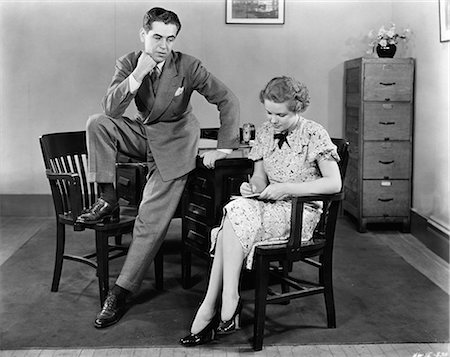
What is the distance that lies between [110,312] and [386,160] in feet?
10.0

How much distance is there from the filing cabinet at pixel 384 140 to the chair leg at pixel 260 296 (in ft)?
9.09

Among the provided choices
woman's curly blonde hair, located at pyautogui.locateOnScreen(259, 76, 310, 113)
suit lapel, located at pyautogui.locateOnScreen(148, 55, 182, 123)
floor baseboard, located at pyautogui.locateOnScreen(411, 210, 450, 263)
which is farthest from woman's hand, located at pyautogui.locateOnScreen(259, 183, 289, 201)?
floor baseboard, located at pyautogui.locateOnScreen(411, 210, 450, 263)

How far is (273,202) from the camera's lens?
356 cm

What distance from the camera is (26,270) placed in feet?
15.9

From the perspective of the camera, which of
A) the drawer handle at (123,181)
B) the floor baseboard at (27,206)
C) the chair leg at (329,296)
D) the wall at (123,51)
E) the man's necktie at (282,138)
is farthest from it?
the floor baseboard at (27,206)

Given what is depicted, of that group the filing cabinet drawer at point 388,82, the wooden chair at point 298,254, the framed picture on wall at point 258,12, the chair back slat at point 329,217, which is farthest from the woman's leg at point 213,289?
the framed picture on wall at point 258,12

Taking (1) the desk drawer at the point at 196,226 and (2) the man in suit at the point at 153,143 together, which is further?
(1) the desk drawer at the point at 196,226

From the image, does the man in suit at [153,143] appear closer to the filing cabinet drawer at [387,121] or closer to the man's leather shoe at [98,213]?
the man's leather shoe at [98,213]

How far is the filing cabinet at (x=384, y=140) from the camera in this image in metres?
5.93

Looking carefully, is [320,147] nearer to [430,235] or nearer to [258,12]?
[430,235]

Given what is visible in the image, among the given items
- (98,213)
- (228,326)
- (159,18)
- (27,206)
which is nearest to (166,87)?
(159,18)

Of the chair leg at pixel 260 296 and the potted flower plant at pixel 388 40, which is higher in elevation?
the potted flower plant at pixel 388 40

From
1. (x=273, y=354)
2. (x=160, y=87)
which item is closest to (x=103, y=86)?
(x=160, y=87)

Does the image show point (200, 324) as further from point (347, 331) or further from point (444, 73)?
point (444, 73)
